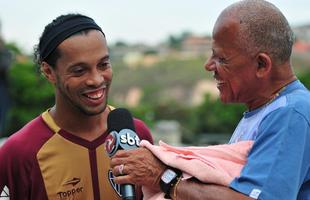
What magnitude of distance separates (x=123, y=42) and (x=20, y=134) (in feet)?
370

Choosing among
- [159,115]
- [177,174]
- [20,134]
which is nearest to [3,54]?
[20,134]

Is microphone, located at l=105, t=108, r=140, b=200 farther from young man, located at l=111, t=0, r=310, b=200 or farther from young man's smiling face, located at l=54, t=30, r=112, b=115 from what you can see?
young man's smiling face, located at l=54, t=30, r=112, b=115

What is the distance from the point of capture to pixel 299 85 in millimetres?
2754

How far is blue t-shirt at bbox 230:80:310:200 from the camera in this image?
2.53 m

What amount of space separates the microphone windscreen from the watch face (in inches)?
13.4

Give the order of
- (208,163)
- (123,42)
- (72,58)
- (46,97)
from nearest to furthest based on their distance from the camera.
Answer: (208,163)
(72,58)
(46,97)
(123,42)

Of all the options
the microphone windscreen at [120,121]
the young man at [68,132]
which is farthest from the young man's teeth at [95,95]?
the microphone windscreen at [120,121]

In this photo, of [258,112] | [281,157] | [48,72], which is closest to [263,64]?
[258,112]

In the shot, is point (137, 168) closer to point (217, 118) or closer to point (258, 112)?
point (258, 112)

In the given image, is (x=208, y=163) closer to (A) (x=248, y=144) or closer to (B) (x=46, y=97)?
(A) (x=248, y=144)

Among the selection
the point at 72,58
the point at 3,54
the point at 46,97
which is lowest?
the point at 46,97

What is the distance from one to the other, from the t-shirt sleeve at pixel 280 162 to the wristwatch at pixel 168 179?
0.77ft

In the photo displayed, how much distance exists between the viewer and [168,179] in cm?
271

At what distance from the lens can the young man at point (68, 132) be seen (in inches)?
130
